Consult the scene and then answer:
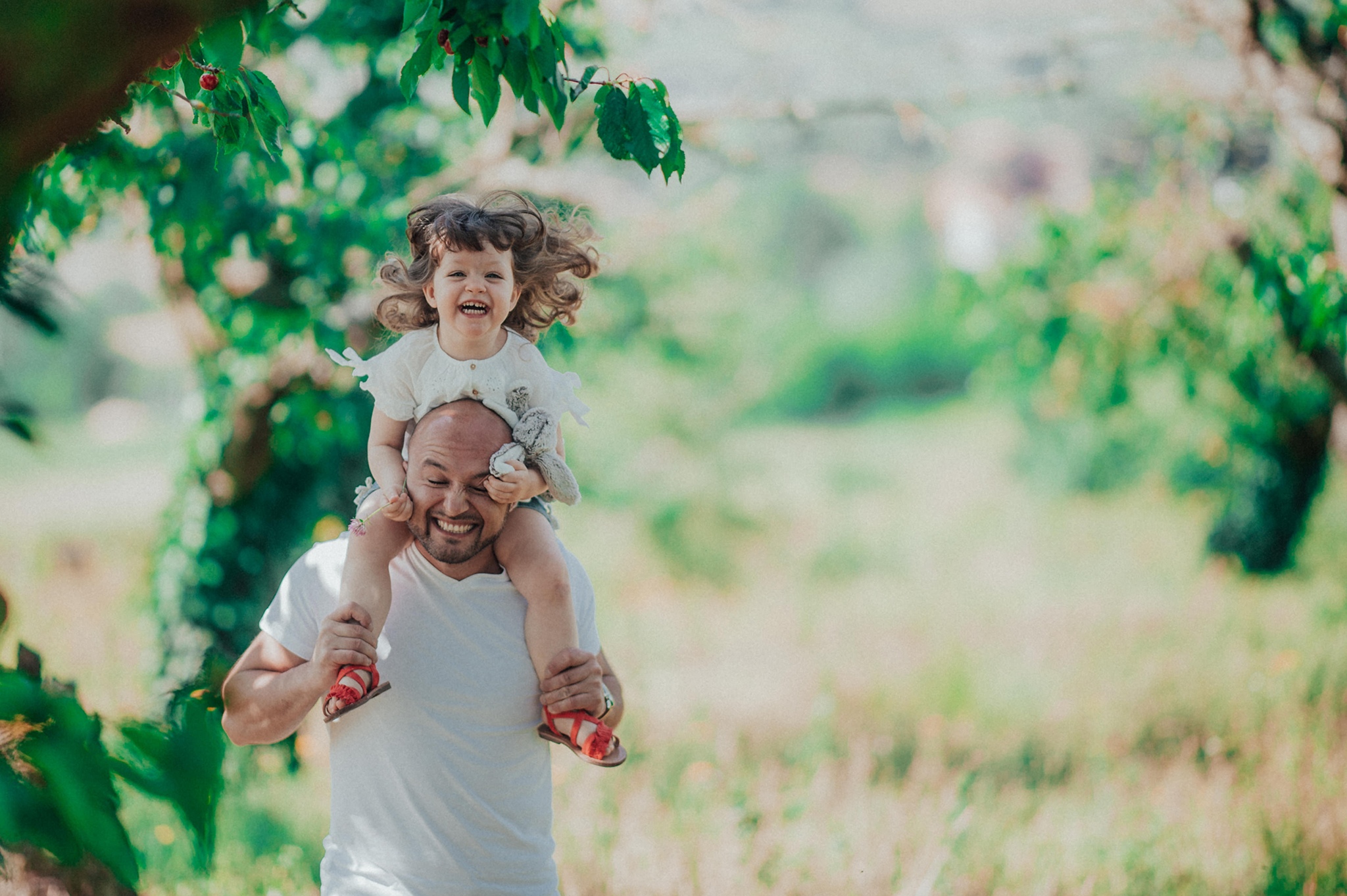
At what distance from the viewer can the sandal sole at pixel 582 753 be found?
71.2 inches

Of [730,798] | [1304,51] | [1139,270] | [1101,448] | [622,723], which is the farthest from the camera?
[1101,448]

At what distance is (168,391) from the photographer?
19.6 m

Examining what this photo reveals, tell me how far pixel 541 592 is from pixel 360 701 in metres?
0.36

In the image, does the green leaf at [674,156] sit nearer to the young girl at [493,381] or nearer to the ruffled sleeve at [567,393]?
the young girl at [493,381]

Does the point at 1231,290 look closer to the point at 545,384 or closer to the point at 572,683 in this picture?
the point at 545,384

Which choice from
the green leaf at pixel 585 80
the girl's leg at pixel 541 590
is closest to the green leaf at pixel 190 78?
the green leaf at pixel 585 80

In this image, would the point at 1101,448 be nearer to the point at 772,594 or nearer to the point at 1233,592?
the point at 1233,592

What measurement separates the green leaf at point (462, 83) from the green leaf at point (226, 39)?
0.43m

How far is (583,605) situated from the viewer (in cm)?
205

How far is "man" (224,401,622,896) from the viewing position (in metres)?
1.80

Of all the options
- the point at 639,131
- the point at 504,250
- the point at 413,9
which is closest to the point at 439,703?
the point at 504,250

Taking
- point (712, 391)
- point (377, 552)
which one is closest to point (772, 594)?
point (712, 391)

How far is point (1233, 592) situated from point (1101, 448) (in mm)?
4159

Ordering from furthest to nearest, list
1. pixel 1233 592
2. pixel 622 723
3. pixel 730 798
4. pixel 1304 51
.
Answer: pixel 1233 592 < pixel 622 723 < pixel 730 798 < pixel 1304 51
